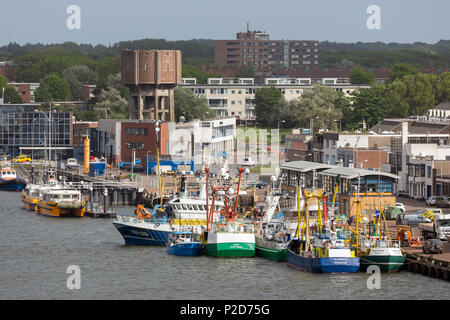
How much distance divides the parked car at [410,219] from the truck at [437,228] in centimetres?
419

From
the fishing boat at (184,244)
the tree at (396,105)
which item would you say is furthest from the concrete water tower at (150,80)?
the fishing boat at (184,244)

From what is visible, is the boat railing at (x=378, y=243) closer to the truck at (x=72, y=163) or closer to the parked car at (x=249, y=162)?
the parked car at (x=249, y=162)

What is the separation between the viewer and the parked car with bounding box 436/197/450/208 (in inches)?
Result: 3340

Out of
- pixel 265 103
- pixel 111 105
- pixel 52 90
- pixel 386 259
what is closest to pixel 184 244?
pixel 386 259

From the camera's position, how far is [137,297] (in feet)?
182

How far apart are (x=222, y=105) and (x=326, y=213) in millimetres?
129000

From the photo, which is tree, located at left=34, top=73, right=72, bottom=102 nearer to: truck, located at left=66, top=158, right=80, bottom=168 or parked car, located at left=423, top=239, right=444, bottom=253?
truck, located at left=66, top=158, right=80, bottom=168

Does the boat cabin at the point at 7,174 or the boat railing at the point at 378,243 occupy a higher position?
the boat cabin at the point at 7,174

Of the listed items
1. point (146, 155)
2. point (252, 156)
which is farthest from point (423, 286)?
point (252, 156)

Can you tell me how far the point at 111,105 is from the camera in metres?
160

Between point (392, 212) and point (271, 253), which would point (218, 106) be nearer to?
point (392, 212)

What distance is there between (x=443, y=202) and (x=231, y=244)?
2515cm

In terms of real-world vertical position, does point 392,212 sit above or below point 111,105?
below

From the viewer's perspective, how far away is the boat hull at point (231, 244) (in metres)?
65.4
